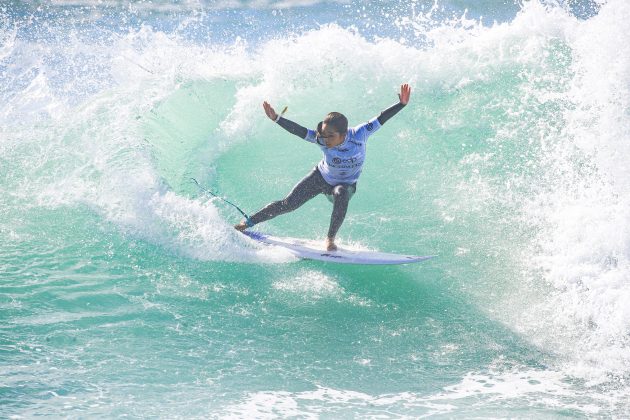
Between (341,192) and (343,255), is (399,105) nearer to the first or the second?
(341,192)

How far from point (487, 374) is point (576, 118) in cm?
488

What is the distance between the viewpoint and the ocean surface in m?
5.05

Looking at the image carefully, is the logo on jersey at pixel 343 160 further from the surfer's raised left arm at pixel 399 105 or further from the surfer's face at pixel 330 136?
the surfer's raised left arm at pixel 399 105

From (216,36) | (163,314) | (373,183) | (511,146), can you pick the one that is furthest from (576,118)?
(216,36)

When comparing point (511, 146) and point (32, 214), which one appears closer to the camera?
point (32, 214)

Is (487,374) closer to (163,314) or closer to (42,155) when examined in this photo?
(163,314)

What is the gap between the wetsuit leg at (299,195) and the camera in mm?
6770

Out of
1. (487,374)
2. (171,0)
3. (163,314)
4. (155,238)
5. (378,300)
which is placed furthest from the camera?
(171,0)

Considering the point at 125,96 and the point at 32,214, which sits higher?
the point at 125,96

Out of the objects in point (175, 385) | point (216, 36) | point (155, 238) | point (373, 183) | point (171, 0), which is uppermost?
point (171, 0)

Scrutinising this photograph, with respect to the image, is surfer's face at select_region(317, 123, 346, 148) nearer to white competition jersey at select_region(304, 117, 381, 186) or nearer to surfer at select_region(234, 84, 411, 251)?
surfer at select_region(234, 84, 411, 251)

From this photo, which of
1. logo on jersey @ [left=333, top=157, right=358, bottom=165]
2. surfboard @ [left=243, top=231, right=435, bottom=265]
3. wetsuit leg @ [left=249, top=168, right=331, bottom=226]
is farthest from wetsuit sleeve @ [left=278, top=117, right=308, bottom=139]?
surfboard @ [left=243, top=231, right=435, bottom=265]

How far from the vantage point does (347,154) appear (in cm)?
642

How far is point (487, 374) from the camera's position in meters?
5.34
